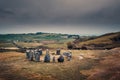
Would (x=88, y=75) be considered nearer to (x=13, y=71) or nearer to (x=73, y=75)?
A: (x=73, y=75)

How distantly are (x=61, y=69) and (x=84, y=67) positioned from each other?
9391mm

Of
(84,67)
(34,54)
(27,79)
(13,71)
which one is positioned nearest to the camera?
(27,79)

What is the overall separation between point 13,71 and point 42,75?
11.0m

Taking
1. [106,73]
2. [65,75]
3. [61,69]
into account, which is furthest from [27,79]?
[106,73]

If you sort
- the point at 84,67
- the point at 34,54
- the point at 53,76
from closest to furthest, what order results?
the point at 53,76 < the point at 84,67 < the point at 34,54

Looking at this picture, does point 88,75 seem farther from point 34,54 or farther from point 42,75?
point 34,54

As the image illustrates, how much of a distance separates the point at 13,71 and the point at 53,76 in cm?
1450

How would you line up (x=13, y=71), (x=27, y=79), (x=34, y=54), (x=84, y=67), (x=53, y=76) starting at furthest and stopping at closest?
1. (x=34, y=54)
2. (x=84, y=67)
3. (x=13, y=71)
4. (x=53, y=76)
5. (x=27, y=79)

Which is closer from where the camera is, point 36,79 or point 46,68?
point 36,79

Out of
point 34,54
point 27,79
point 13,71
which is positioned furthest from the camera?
point 34,54

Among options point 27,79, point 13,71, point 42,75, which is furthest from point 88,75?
point 13,71

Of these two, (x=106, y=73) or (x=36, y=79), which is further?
(x=106, y=73)

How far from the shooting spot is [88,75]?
6156cm

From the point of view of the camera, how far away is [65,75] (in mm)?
60750
